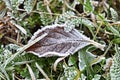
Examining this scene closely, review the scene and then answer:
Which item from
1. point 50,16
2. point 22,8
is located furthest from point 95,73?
point 22,8

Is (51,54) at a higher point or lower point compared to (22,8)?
lower

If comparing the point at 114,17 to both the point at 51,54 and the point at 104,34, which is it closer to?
the point at 104,34

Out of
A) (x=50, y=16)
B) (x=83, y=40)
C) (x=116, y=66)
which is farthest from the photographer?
(x=50, y=16)

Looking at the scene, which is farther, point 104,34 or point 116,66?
point 104,34

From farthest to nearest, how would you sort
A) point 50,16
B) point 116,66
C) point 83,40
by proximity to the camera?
1. point 50,16
2. point 83,40
3. point 116,66

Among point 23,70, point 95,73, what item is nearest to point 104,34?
point 95,73

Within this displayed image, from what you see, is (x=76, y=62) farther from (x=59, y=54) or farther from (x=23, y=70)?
(x=23, y=70)

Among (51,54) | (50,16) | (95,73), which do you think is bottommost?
(95,73)
